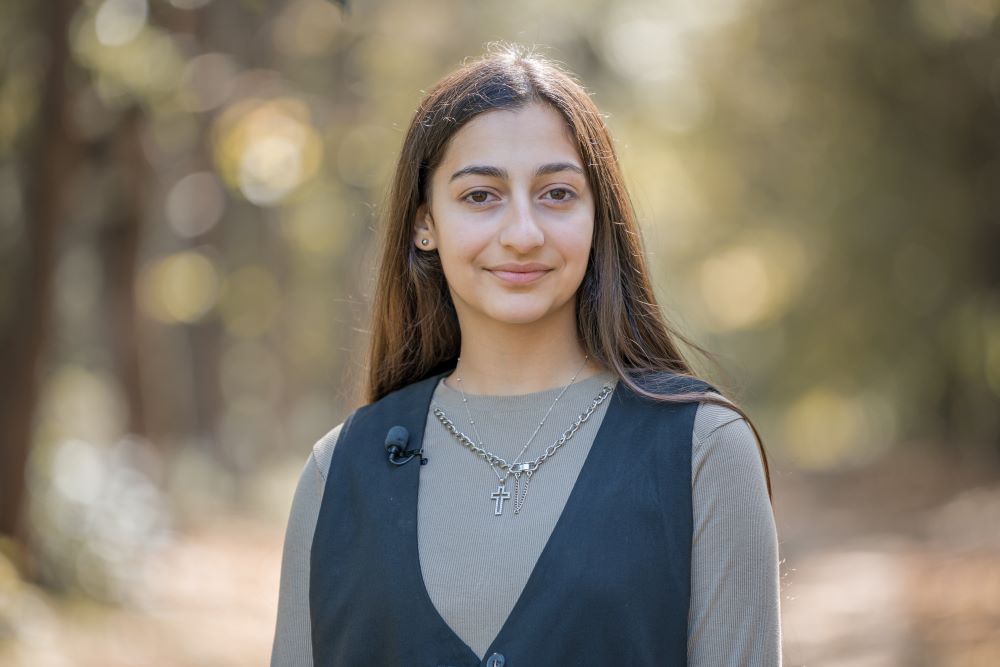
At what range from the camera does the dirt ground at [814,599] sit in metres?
7.93

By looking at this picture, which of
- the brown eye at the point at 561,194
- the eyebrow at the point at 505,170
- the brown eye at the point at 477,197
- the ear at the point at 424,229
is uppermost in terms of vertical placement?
the ear at the point at 424,229

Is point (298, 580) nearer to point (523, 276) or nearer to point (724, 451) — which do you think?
point (523, 276)

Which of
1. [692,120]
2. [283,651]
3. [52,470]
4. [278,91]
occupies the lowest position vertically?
[283,651]

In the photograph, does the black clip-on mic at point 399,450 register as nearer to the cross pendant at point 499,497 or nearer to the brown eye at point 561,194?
the cross pendant at point 499,497

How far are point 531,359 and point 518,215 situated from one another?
36cm

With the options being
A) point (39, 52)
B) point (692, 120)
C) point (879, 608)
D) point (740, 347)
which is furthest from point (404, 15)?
point (740, 347)

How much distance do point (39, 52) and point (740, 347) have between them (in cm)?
2032

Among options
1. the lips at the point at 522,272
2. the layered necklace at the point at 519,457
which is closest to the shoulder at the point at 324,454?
the layered necklace at the point at 519,457

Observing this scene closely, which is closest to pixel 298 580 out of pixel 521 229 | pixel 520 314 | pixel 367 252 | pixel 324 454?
pixel 324 454

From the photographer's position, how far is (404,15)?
16.4 meters

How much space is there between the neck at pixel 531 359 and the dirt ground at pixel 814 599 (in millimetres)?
2250

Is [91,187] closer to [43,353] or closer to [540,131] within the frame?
[43,353]

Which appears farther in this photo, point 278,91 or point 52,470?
point 278,91

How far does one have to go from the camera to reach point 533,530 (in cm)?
254
